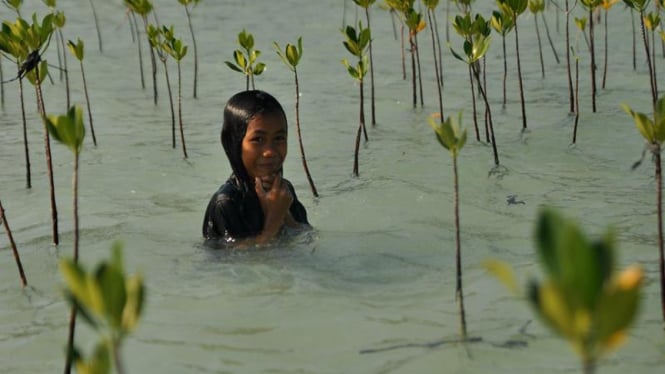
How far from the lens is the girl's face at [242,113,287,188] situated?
3.51 m

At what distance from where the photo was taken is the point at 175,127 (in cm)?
567

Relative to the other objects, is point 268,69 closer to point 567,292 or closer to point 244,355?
point 244,355

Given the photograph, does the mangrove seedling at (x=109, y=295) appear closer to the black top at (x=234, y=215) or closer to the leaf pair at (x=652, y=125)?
the leaf pair at (x=652, y=125)

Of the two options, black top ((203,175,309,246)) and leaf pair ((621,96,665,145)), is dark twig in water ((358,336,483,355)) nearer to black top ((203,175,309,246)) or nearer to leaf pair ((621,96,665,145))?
leaf pair ((621,96,665,145))

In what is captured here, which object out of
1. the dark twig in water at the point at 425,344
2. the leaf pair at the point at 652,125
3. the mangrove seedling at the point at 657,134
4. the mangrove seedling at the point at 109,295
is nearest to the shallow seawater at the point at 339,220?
the dark twig in water at the point at 425,344

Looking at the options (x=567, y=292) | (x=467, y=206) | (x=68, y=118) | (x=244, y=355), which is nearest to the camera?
(x=567, y=292)

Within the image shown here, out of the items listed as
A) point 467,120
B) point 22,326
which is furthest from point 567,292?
point 467,120

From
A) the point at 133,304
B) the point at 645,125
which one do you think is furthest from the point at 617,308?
the point at 645,125

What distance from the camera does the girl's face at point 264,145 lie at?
3512 mm

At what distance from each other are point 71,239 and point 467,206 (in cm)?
153

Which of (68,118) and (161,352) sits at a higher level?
(68,118)

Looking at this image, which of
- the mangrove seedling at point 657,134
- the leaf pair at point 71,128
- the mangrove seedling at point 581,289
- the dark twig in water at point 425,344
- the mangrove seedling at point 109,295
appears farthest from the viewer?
the dark twig in water at point 425,344

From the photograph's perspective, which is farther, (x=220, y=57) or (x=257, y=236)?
(x=220, y=57)

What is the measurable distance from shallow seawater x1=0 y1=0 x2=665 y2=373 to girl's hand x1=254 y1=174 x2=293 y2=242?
9cm
